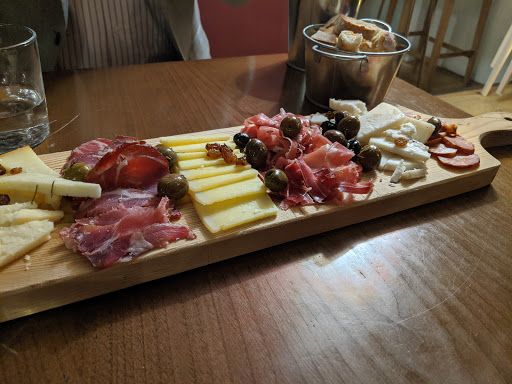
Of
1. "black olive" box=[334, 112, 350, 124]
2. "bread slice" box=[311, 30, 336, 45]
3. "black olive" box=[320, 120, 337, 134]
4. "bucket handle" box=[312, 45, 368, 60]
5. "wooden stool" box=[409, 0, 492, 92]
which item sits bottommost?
"wooden stool" box=[409, 0, 492, 92]

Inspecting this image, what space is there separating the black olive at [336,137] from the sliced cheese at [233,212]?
1.35 ft

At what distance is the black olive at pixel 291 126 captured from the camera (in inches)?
53.8

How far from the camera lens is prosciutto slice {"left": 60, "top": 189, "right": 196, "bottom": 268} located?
934mm

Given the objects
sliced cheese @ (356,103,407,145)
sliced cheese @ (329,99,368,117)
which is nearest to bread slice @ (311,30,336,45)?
sliced cheese @ (329,99,368,117)

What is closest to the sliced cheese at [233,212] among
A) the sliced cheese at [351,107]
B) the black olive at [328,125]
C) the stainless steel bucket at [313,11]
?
the black olive at [328,125]

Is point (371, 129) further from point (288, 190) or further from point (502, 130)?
point (502, 130)

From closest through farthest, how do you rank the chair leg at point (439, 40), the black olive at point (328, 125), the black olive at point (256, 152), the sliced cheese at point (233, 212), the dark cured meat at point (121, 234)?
the dark cured meat at point (121, 234) < the sliced cheese at point (233, 212) < the black olive at point (256, 152) < the black olive at point (328, 125) < the chair leg at point (439, 40)

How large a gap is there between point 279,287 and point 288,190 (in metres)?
0.33

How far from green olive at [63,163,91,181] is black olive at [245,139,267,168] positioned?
506 millimetres

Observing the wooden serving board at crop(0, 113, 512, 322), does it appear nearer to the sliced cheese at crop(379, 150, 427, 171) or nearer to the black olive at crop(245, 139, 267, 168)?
the sliced cheese at crop(379, 150, 427, 171)

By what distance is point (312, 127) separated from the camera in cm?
149

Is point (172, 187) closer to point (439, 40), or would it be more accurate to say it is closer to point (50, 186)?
point (50, 186)

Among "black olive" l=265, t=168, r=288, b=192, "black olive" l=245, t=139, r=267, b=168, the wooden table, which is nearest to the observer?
the wooden table

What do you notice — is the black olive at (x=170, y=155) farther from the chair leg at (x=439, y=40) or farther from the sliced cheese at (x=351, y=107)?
the chair leg at (x=439, y=40)
